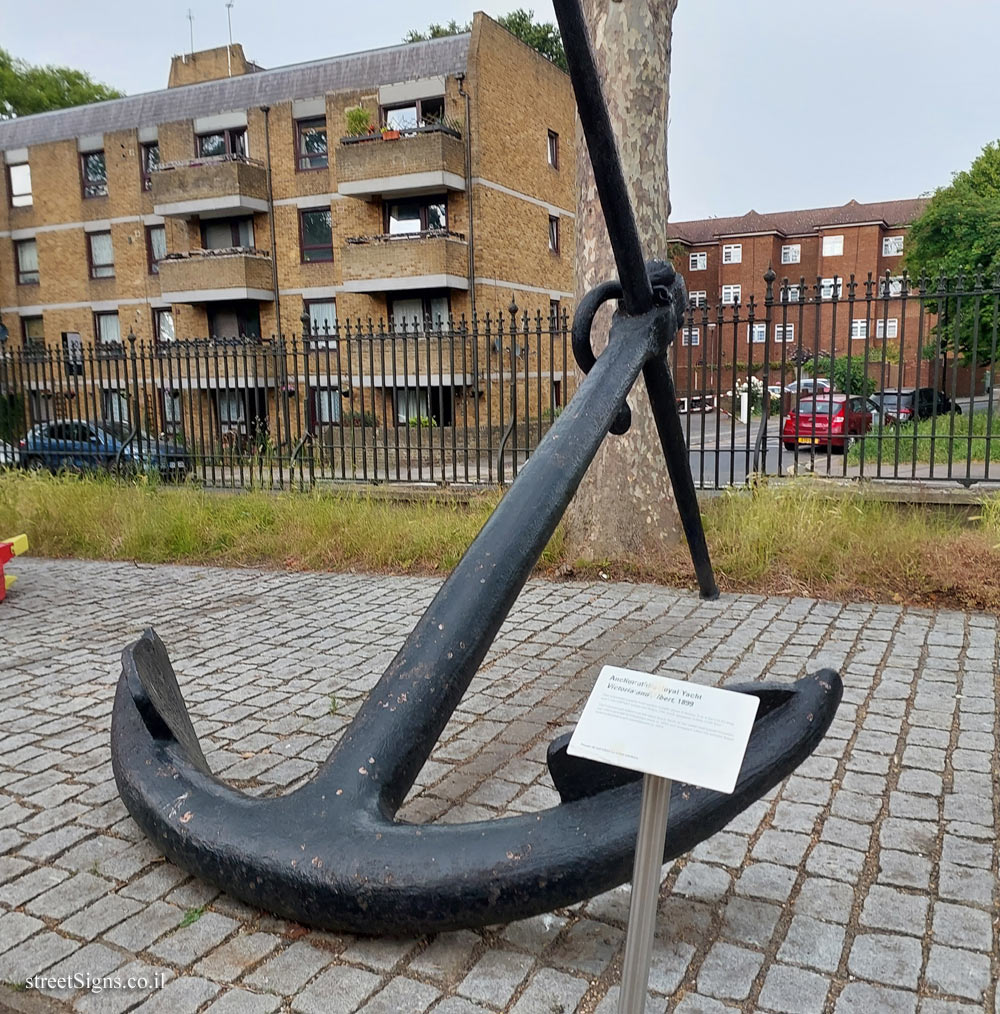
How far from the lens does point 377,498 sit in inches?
316

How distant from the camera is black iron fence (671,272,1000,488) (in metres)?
6.68

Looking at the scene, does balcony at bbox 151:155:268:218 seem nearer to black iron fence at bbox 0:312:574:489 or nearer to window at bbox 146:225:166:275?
window at bbox 146:225:166:275

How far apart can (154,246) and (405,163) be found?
9950 millimetres

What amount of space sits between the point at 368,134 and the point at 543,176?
542 centimetres

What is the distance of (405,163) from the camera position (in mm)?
22125

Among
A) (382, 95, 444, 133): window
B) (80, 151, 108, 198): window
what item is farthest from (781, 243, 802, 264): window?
(80, 151, 108, 198): window

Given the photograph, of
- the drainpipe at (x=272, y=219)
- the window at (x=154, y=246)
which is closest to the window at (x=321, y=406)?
the drainpipe at (x=272, y=219)

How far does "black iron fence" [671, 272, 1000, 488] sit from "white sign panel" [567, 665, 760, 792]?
166 inches

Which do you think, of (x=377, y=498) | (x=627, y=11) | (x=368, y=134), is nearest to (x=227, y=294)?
(x=368, y=134)

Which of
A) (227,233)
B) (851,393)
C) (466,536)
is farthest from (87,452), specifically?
→ (227,233)

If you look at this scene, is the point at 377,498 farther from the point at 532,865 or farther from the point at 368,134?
the point at 368,134

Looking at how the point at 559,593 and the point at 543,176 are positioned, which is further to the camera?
the point at 543,176

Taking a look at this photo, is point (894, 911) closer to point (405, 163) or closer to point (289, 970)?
point (289, 970)

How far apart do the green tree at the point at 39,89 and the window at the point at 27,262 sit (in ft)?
23.5
